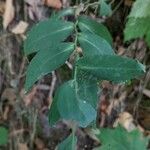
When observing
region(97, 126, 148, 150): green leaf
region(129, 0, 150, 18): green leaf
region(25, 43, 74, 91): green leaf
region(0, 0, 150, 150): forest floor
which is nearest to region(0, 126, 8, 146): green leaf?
region(0, 0, 150, 150): forest floor

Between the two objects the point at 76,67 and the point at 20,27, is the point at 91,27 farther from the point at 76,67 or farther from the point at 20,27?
the point at 20,27

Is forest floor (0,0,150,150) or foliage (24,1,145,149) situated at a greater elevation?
foliage (24,1,145,149)

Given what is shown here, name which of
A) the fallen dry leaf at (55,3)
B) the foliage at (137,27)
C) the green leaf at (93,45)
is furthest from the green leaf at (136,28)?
the green leaf at (93,45)

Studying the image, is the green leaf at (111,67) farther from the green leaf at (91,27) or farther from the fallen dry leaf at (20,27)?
the fallen dry leaf at (20,27)

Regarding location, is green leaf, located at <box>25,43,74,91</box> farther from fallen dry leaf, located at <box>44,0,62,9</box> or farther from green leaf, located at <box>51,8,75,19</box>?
fallen dry leaf, located at <box>44,0,62,9</box>

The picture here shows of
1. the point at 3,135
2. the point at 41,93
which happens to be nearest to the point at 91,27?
the point at 41,93

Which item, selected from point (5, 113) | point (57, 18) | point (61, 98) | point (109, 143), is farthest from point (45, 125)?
point (61, 98)

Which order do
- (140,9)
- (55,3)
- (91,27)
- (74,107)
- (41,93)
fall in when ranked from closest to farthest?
1. (74,107)
2. (91,27)
3. (140,9)
4. (55,3)
5. (41,93)
